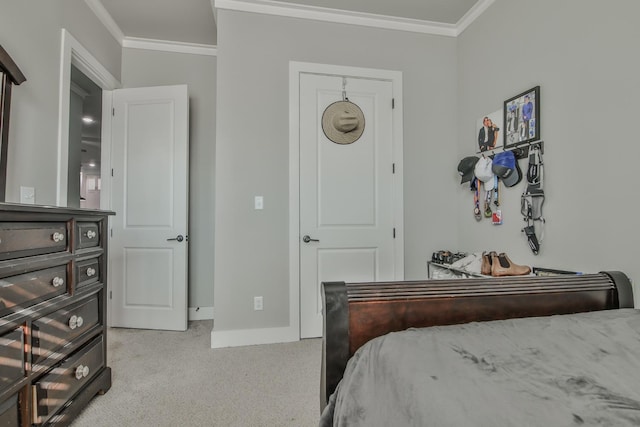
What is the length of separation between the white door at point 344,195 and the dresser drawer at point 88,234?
4.74 feet

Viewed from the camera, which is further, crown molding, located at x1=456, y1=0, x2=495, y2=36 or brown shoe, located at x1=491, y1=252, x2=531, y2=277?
crown molding, located at x1=456, y1=0, x2=495, y2=36

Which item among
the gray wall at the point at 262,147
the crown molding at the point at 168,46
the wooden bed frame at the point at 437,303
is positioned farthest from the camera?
the crown molding at the point at 168,46

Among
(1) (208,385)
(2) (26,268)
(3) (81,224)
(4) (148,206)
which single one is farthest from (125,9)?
(1) (208,385)

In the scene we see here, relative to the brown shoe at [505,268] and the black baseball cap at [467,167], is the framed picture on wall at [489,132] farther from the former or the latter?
the brown shoe at [505,268]

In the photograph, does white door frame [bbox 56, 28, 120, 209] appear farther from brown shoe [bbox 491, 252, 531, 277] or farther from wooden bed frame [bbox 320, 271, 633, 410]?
brown shoe [bbox 491, 252, 531, 277]

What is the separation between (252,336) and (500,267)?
1.92m

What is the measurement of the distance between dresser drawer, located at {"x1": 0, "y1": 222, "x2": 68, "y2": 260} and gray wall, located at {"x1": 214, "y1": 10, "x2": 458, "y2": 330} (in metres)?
1.19

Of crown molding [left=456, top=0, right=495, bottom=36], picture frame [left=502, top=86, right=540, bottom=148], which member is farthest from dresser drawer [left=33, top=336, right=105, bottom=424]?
crown molding [left=456, top=0, right=495, bottom=36]

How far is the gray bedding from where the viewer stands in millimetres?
580

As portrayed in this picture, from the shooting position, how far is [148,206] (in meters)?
2.99

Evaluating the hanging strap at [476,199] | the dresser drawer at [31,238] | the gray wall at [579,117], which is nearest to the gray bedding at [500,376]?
the gray wall at [579,117]

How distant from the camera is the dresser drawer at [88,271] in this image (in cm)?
159

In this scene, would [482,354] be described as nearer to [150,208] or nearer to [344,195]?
[344,195]

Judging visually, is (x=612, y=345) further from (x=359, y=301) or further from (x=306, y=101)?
(x=306, y=101)
